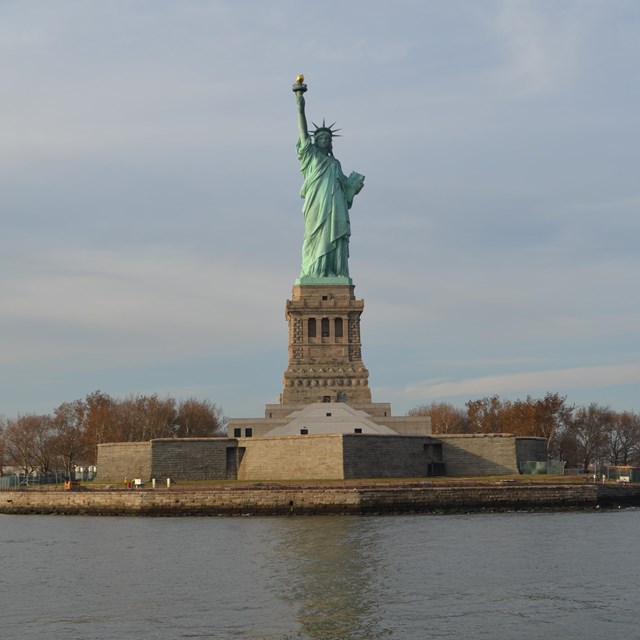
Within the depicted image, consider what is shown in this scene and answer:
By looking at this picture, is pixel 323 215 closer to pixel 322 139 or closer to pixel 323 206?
pixel 323 206

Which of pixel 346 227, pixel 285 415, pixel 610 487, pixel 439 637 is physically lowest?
pixel 439 637

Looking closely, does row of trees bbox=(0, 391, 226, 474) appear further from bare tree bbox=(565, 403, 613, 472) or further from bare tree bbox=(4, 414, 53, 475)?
bare tree bbox=(565, 403, 613, 472)

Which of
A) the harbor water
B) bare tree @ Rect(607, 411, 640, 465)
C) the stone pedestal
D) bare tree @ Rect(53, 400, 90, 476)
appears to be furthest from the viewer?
bare tree @ Rect(607, 411, 640, 465)

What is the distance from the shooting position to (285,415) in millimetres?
66750

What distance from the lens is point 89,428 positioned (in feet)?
274

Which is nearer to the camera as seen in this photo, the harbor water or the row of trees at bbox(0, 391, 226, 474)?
Result: the harbor water

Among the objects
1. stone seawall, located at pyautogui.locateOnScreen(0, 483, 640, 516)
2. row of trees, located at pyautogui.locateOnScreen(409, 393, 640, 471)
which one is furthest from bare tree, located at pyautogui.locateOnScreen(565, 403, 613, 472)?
stone seawall, located at pyautogui.locateOnScreen(0, 483, 640, 516)

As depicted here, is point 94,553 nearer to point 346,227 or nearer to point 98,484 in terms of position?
point 98,484

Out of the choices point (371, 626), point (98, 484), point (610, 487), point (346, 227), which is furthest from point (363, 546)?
point (346, 227)

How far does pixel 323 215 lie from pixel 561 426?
3186cm

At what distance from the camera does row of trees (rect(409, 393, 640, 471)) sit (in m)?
82.8

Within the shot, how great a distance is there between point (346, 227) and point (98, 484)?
89.4 ft

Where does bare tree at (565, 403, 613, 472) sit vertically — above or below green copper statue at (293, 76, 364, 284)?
below

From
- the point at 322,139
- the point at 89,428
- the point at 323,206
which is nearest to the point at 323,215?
the point at 323,206
